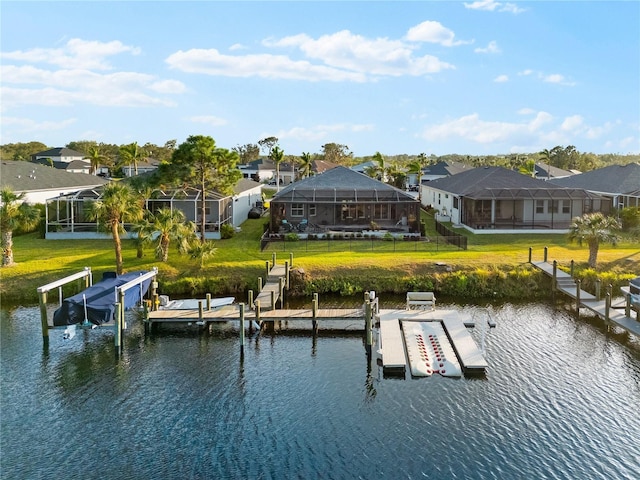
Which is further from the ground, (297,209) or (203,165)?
(203,165)

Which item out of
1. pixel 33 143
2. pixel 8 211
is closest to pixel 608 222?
pixel 8 211

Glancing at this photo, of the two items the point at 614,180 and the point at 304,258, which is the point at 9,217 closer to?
the point at 304,258

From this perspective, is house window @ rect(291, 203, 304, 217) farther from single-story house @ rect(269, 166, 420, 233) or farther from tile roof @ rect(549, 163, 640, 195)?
tile roof @ rect(549, 163, 640, 195)

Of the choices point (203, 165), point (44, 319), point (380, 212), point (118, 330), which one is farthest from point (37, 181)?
point (118, 330)

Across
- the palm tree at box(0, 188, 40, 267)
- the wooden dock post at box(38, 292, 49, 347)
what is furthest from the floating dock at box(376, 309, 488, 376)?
the palm tree at box(0, 188, 40, 267)

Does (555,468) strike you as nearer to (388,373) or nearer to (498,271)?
(388,373)

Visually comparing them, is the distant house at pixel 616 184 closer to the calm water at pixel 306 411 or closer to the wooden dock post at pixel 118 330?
the calm water at pixel 306 411
